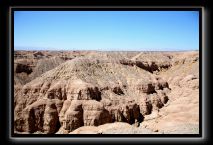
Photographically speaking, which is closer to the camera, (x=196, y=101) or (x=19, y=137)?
(x=19, y=137)

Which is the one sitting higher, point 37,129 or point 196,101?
point 196,101

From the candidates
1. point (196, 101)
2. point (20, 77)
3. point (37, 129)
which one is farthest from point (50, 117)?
point (196, 101)

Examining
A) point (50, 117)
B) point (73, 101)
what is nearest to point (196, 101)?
point (73, 101)

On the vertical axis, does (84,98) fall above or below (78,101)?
above

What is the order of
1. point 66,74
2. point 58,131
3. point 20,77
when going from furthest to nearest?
point 20,77, point 66,74, point 58,131
